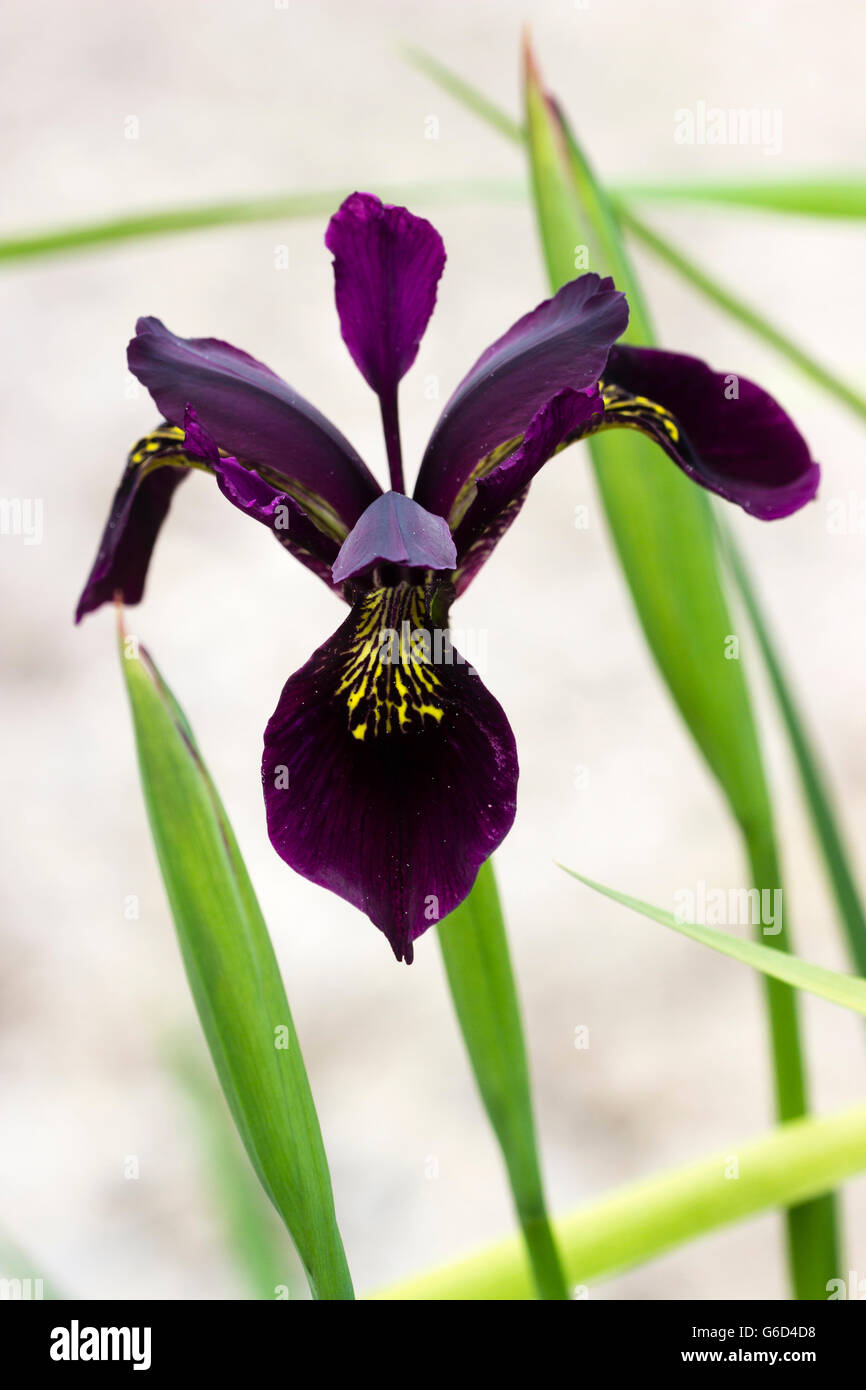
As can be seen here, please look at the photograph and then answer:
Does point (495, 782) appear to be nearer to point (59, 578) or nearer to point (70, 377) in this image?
point (59, 578)

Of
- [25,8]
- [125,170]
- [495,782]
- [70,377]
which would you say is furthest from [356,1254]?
[25,8]
